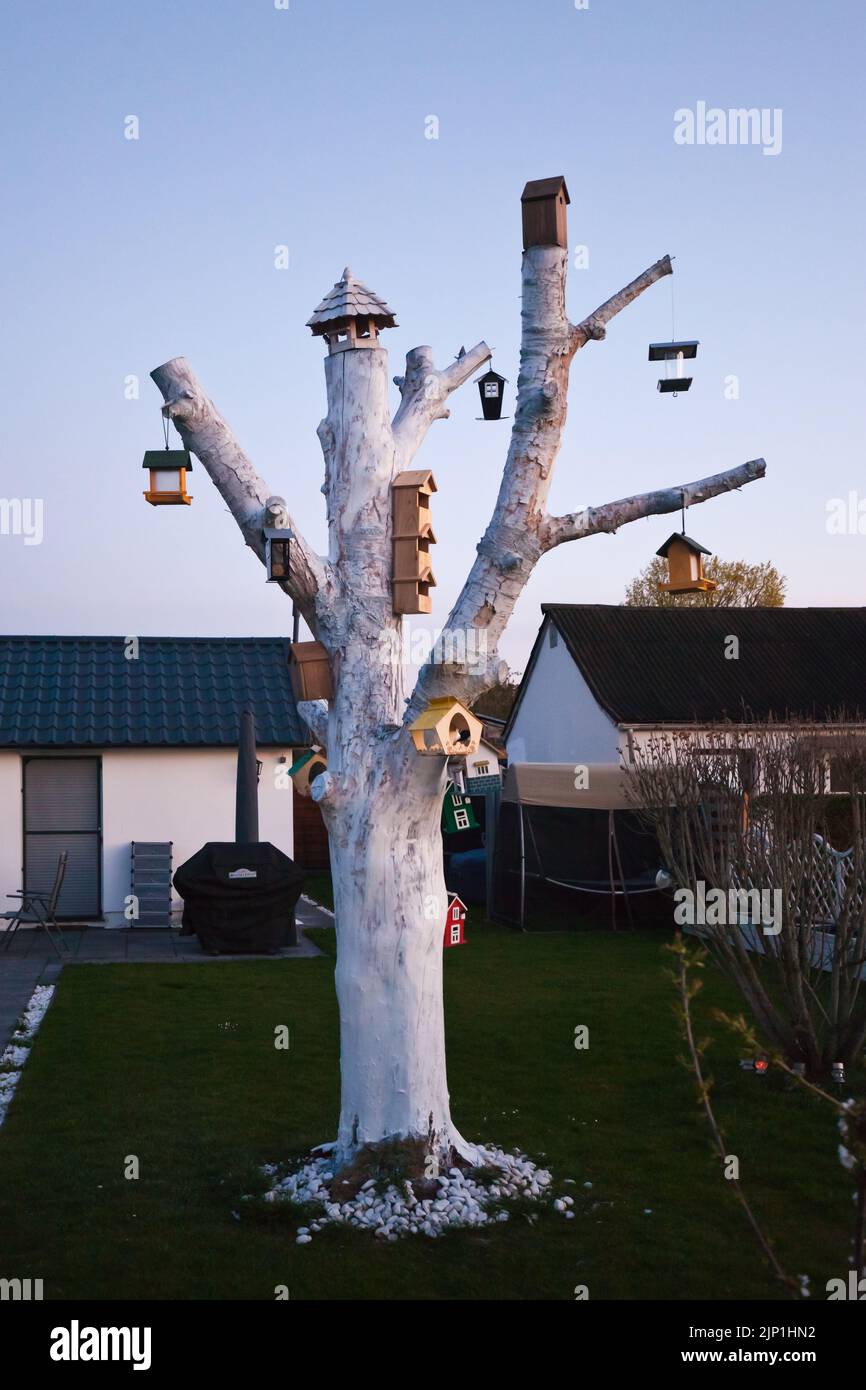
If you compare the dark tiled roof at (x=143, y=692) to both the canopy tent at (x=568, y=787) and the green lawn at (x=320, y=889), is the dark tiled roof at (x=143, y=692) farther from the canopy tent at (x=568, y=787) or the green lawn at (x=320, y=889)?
the green lawn at (x=320, y=889)

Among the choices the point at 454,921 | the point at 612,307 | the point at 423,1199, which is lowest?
the point at 423,1199

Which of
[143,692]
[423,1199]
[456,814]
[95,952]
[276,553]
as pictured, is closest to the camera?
[423,1199]

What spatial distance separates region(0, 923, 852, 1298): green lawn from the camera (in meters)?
5.42

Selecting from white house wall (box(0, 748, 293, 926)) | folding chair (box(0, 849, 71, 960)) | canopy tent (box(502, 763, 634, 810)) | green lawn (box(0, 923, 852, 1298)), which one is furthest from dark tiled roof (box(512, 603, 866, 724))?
green lawn (box(0, 923, 852, 1298))

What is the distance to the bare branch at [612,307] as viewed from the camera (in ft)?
21.0

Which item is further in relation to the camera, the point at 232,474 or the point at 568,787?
the point at 568,787

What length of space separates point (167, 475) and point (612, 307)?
2.38 m

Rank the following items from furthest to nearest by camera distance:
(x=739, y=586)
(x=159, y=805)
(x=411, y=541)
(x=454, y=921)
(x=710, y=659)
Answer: (x=739, y=586)
(x=710, y=659)
(x=159, y=805)
(x=454, y=921)
(x=411, y=541)

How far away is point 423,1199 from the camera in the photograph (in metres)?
6.10

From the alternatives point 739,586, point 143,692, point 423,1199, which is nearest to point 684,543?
point 423,1199

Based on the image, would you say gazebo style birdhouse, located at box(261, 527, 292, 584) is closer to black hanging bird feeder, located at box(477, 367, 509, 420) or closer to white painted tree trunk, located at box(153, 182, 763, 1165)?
white painted tree trunk, located at box(153, 182, 763, 1165)

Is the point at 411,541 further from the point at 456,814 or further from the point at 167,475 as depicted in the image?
the point at 456,814
